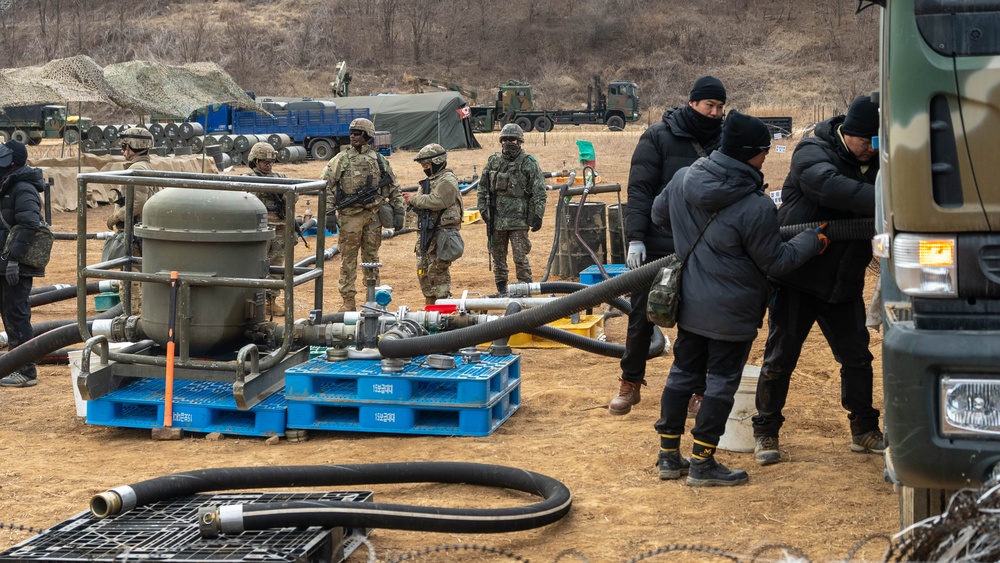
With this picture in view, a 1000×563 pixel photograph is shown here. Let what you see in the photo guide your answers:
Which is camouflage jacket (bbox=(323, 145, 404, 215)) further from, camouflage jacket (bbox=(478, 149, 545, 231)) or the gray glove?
the gray glove

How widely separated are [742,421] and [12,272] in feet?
18.3

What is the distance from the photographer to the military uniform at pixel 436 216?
10.4 meters

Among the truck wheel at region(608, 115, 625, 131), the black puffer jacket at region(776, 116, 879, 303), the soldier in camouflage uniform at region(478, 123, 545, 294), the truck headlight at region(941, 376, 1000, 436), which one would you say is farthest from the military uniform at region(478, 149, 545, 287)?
the truck wheel at region(608, 115, 625, 131)

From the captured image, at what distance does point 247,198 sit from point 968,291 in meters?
4.70

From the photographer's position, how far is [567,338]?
24.9 feet

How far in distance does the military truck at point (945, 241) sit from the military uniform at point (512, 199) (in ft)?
26.5

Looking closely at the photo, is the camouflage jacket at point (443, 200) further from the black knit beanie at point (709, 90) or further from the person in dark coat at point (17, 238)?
the black knit beanie at point (709, 90)

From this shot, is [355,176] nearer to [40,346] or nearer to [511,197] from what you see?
[511,197]

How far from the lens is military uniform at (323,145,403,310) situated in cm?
1119

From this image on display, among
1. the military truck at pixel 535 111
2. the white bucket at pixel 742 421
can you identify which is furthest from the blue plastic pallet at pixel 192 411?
the military truck at pixel 535 111

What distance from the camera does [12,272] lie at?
8266mm

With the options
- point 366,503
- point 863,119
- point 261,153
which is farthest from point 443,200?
point 366,503

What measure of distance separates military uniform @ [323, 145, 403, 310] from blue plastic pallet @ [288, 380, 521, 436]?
429 centimetres

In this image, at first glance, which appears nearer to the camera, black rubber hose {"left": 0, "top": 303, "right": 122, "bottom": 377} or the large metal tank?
the large metal tank
